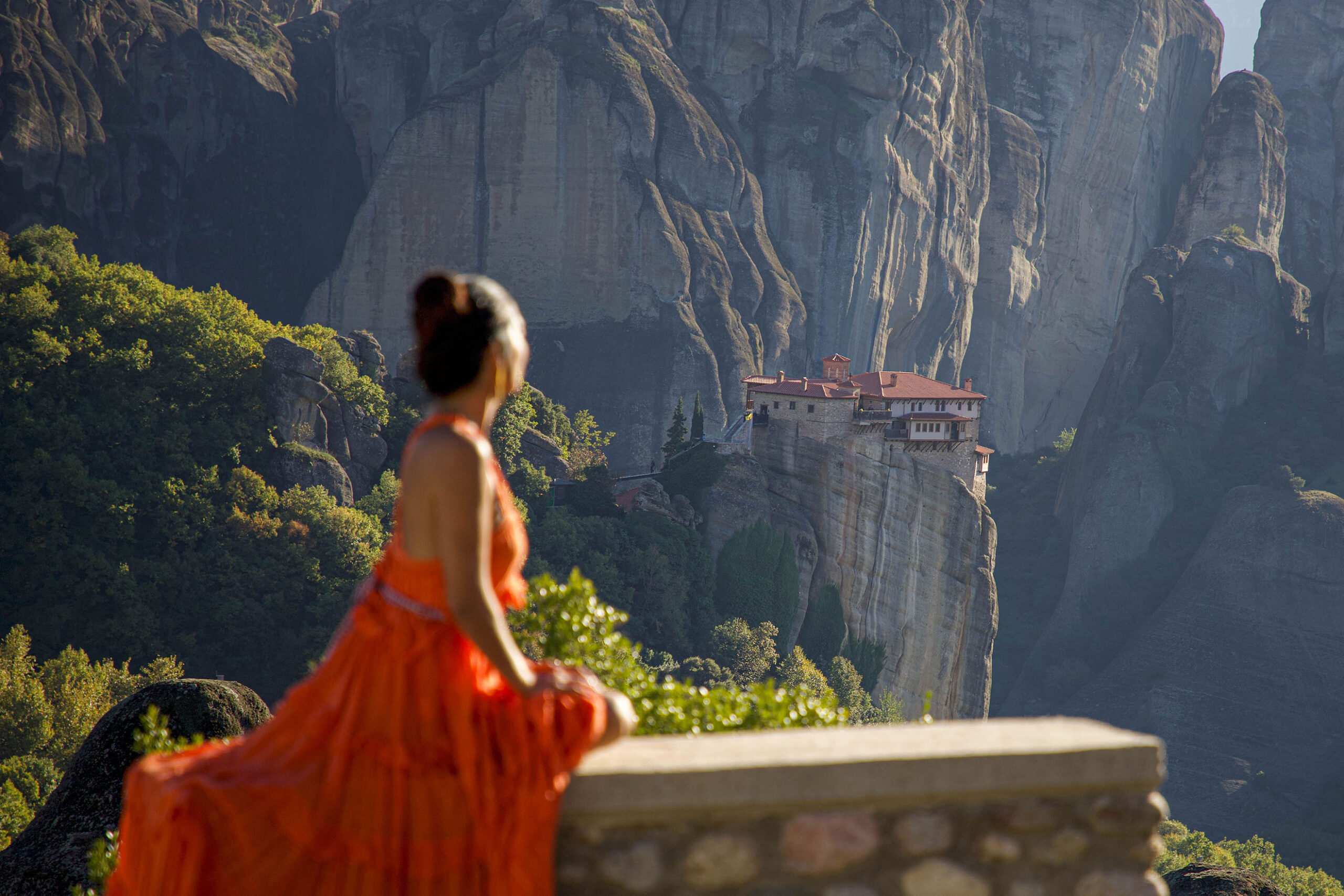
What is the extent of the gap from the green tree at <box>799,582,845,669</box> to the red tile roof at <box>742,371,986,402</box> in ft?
20.4

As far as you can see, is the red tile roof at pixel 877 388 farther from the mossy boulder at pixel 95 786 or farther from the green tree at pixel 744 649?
the mossy boulder at pixel 95 786

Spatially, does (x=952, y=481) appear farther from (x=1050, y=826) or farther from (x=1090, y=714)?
(x=1050, y=826)

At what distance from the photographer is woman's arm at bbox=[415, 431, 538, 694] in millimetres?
2461

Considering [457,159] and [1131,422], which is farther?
[1131,422]

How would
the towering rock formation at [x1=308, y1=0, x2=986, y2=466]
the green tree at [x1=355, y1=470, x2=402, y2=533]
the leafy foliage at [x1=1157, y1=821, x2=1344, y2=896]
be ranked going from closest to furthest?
the leafy foliage at [x1=1157, y1=821, x2=1344, y2=896]
the green tree at [x1=355, y1=470, x2=402, y2=533]
the towering rock formation at [x1=308, y1=0, x2=986, y2=466]

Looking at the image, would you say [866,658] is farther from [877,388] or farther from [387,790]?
[387,790]

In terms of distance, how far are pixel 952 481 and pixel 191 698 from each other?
32640 mm

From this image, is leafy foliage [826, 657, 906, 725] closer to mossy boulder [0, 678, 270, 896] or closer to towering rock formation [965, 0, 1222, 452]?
mossy boulder [0, 678, 270, 896]

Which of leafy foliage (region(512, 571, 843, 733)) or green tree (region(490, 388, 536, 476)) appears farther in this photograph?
green tree (region(490, 388, 536, 476))

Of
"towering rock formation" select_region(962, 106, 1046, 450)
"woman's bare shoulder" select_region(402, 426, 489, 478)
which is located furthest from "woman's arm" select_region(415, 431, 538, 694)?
"towering rock formation" select_region(962, 106, 1046, 450)

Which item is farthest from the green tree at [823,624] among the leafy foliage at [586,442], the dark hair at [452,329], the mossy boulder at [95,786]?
the dark hair at [452,329]

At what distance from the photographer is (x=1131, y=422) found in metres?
57.0

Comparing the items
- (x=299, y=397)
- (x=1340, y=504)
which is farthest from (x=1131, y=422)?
(x=299, y=397)

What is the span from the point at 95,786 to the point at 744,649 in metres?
27.9
